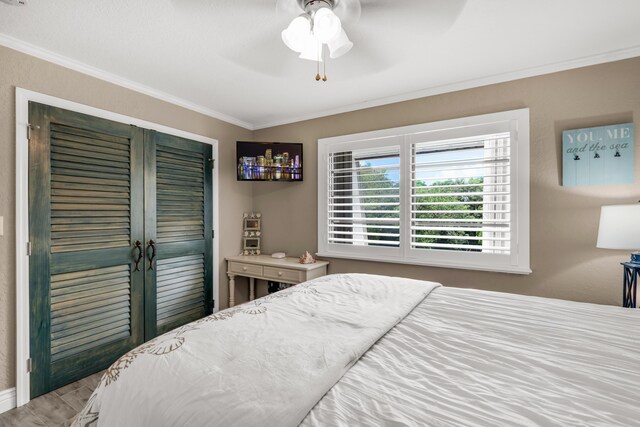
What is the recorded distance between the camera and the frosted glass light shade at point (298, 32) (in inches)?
57.5

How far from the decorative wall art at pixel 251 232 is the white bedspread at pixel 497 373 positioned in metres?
2.57

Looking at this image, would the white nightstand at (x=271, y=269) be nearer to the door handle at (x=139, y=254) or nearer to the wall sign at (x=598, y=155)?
the door handle at (x=139, y=254)

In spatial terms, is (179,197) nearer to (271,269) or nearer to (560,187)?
(271,269)

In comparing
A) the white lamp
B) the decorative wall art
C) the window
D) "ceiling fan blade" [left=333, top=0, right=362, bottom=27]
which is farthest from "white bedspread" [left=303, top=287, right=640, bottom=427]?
the decorative wall art

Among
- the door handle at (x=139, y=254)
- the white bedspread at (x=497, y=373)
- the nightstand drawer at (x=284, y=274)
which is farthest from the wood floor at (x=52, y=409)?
the white bedspread at (x=497, y=373)

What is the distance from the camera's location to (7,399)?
1968mm

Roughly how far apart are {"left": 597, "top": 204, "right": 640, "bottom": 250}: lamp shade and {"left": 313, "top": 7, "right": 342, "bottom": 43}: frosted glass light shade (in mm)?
A: 1965

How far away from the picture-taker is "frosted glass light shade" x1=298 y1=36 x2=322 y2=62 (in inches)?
60.0

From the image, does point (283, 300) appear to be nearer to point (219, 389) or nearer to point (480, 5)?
point (219, 389)

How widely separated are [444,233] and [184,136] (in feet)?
8.92

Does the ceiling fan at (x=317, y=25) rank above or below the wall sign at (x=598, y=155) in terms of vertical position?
above

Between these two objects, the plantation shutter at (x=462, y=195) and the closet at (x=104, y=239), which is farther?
the plantation shutter at (x=462, y=195)

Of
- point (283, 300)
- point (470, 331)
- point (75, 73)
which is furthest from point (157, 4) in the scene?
point (470, 331)

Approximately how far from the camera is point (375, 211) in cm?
302
